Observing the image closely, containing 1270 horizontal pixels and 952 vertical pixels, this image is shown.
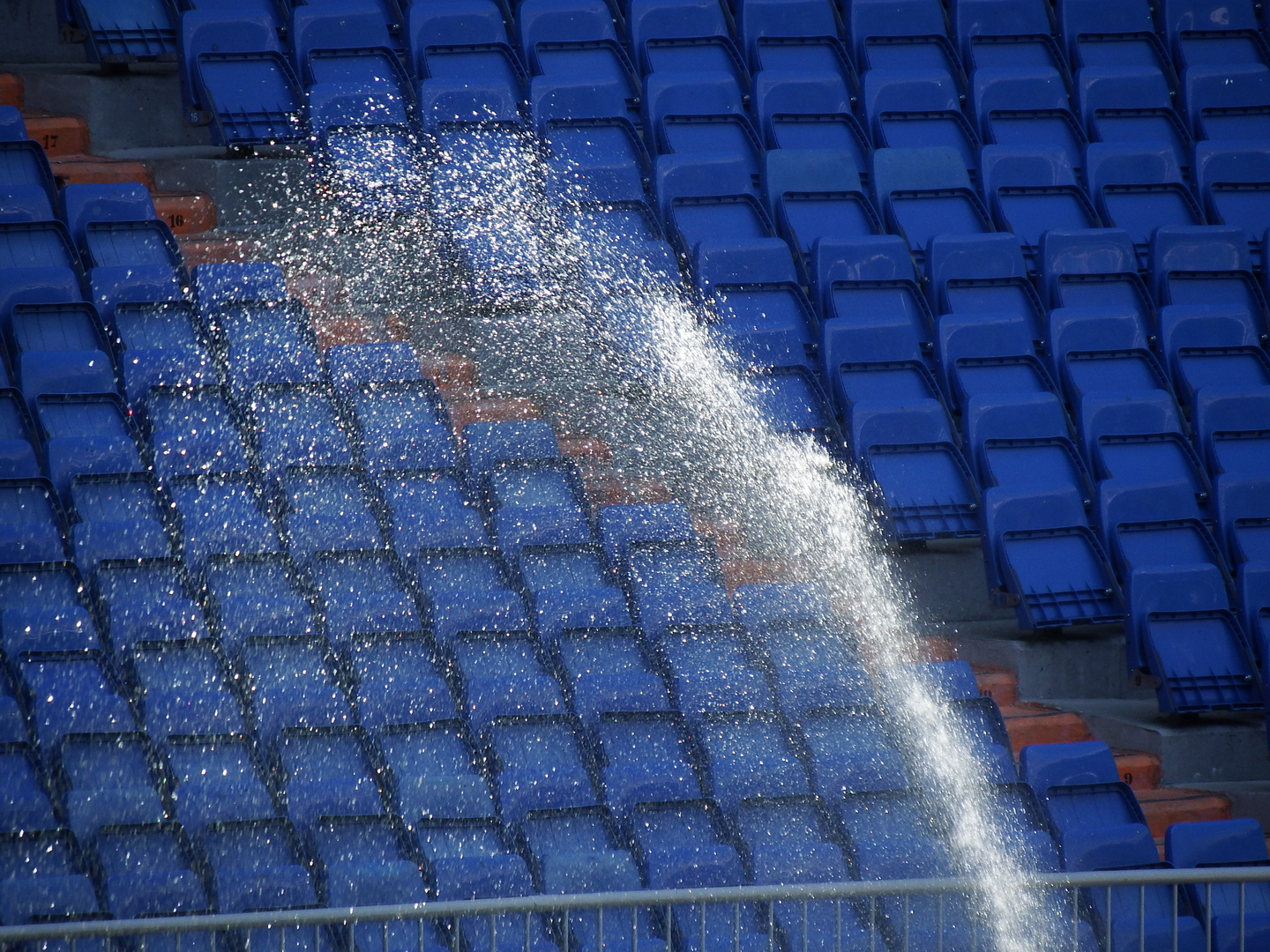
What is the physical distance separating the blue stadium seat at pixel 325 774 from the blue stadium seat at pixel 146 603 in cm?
37

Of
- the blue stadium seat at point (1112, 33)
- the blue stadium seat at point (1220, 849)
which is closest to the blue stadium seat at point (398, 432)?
the blue stadium seat at point (1220, 849)

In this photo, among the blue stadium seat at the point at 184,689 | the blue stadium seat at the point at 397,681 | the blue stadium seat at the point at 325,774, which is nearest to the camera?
the blue stadium seat at the point at 325,774

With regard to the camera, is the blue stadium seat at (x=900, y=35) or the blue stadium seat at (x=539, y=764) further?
the blue stadium seat at (x=900, y=35)

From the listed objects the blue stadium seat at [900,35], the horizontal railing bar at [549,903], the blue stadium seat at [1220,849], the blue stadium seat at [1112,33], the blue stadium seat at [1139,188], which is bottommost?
the horizontal railing bar at [549,903]

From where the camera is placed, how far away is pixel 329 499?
12.7 feet

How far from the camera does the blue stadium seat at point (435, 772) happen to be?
3.27m

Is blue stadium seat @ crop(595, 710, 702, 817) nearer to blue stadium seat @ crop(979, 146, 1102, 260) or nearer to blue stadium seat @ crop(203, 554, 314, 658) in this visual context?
blue stadium seat @ crop(203, 554, 314, 658)

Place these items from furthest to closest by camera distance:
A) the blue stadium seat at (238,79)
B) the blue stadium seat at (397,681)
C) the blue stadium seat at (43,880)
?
the blue stadium seat at (238,79) → the blue stadium seat at (397,681) → the blue stadium seat at (43,880)

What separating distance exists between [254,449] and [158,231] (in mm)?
859

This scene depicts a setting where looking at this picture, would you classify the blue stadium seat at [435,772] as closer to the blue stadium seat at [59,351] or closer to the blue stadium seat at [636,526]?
the blue stadium seat at [636,526]

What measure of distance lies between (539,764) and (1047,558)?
1.64 m

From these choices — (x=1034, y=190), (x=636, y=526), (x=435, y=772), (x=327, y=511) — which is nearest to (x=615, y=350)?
(x=636, y=526)

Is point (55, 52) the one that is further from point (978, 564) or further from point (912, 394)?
point (978, 564)

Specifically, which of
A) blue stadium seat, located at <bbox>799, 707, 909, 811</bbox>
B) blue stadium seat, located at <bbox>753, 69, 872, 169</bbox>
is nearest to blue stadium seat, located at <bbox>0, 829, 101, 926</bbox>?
blue stadium seat, located at <bbox>799, 707, 909, 811</bbox>
